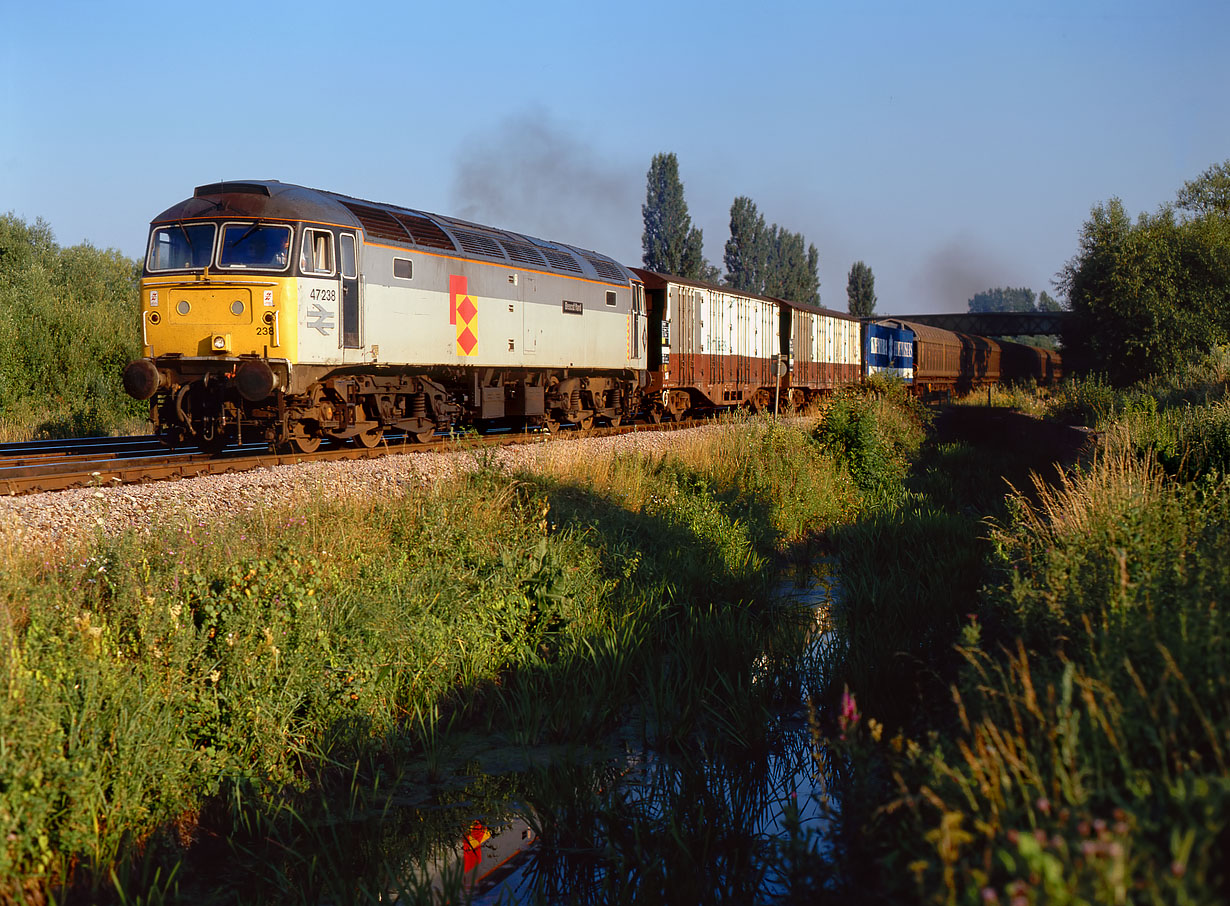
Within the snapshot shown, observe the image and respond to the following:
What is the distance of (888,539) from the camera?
36.2ft

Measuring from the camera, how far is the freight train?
11.9 m

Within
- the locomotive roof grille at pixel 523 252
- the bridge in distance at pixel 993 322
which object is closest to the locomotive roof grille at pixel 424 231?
the locomotive roof grille at pixel 523 252

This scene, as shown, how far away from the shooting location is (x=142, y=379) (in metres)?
11.7

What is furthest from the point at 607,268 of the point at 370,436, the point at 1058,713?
the point at 1058,713

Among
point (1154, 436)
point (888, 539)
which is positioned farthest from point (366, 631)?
point (1154, 436)

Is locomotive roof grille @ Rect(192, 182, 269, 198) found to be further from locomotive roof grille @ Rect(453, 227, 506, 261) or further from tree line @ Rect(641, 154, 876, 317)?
tree line @ Rect(641, 154, 876, 317)

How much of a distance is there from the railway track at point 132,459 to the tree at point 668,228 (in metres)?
45.8

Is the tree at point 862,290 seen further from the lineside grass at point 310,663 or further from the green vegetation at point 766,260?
the lineside grass at point 310,663

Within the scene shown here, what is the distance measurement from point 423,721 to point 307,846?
52.1 inches

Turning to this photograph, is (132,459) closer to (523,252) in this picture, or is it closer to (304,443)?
(304,443)

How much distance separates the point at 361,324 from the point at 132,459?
3.30m

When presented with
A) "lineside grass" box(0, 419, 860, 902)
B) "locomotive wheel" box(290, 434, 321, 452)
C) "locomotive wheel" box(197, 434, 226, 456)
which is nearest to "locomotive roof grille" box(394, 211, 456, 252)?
"locomotive wheel" box(290, 434, 321, 452)

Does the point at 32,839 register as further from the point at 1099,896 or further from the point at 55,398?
the point at 55,398

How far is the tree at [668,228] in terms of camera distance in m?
59.3
